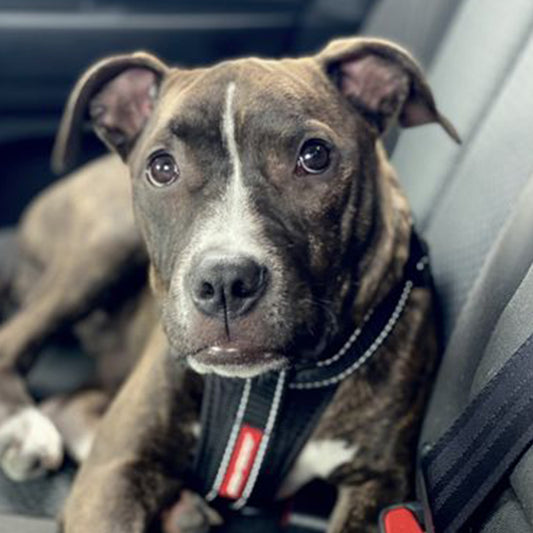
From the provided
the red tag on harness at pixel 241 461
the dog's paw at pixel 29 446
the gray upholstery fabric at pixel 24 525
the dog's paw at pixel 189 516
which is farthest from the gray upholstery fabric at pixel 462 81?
the gray upholstery fabric at pixel 24 525

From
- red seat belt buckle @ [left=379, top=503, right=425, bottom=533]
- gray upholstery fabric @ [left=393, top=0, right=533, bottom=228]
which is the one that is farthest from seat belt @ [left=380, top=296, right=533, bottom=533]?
gray upholstery fabric @ [left=393, top=0, right=533, bottom=228]

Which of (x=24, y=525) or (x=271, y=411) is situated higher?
(x=271, y=411)

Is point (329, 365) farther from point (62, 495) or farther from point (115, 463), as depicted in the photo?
point (62, 495)

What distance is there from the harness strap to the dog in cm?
107

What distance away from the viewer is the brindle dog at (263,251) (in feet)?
7.57

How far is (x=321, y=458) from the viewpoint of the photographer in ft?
8.77

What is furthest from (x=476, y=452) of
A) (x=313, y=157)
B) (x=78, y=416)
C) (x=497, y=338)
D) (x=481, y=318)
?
(x=78, y=416)

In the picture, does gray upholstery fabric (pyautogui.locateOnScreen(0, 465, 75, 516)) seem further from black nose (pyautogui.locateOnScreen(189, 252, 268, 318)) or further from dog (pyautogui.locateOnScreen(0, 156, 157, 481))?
black nose (pyautogui.locateOnScreen(189, 252, 268, 318))

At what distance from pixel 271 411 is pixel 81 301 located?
1016mm

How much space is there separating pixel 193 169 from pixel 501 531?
921 mm

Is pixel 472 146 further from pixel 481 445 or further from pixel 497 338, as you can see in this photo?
pixel 481 445

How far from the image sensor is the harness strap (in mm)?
2006

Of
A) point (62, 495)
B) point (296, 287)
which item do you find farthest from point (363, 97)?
point (62, 495)

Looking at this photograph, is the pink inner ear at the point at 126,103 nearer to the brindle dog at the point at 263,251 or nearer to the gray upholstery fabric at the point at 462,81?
the brindle dog at the point at 263,251
